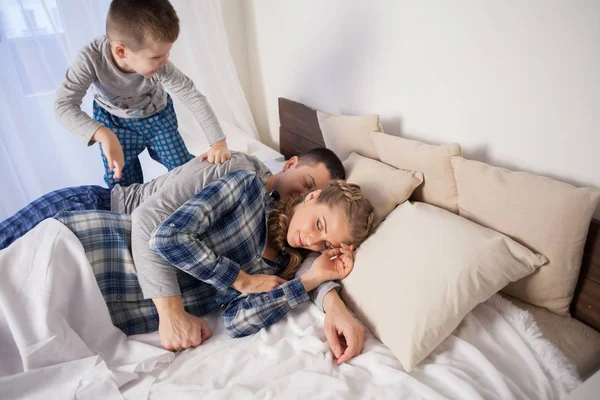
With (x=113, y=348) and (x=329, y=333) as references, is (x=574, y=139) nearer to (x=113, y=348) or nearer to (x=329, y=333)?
(x=329, y=333)

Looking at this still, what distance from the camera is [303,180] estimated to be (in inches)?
63.0

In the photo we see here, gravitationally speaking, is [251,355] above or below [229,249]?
below

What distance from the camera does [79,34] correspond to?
1.96 meters

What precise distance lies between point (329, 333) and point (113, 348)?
617mm

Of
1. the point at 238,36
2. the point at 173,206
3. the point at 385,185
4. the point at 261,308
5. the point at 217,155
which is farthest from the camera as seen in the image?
the point at 238,36

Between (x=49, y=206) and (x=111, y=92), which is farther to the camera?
(x=111, y=92)

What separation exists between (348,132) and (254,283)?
2.57ft

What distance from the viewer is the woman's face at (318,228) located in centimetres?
126

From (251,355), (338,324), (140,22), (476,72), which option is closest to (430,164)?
(476,72)

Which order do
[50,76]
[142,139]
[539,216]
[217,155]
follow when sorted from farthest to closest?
1. [50,76]
2. [142,139]
3. [217,155]
4. [539,216]

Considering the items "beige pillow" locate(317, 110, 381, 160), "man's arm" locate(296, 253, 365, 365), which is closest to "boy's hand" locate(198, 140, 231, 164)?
"beige pillow" locate(317, 110, 381, 160)

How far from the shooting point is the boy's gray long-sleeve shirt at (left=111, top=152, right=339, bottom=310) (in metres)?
1.16

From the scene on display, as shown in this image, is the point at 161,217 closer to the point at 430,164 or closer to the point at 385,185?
the point at 385,185

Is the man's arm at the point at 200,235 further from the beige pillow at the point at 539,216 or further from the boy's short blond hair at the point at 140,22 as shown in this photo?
the beige pillow at the point at 539,216
